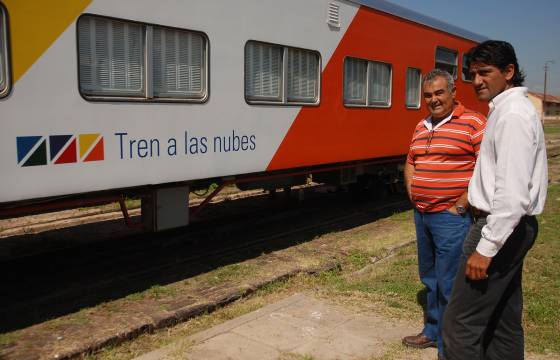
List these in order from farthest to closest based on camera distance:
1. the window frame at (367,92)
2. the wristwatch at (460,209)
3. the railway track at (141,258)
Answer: the window frame at (367,92)
the railway track at (141,258)
the wristwatch at (460,209)

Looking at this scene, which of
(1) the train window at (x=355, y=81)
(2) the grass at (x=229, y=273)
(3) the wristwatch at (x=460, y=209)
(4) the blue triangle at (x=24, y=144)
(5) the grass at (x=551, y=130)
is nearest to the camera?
(3) the wristwatch at (x=460, y=209)

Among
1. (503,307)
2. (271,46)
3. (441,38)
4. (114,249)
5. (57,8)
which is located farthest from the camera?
(441,38)

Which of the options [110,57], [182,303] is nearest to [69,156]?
[110,57]

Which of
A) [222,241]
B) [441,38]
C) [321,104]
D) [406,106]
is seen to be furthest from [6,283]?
[441,38]

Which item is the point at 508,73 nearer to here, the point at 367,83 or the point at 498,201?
the point at 498,201

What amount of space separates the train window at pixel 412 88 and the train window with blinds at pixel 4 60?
6.58 metres

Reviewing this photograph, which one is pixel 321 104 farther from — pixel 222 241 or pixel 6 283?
pixel 6 283

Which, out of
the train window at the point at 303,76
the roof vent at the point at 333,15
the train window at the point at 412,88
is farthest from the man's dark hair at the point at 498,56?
the train window at the point at 412,88

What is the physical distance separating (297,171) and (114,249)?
250cm

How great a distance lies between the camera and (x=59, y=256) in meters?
6.49

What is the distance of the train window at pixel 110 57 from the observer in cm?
455

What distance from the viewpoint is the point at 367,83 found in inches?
317

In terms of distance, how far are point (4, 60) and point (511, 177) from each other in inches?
138

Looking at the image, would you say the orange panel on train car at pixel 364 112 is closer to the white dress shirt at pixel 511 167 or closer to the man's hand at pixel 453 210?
the man's hand at pixel 453 210
